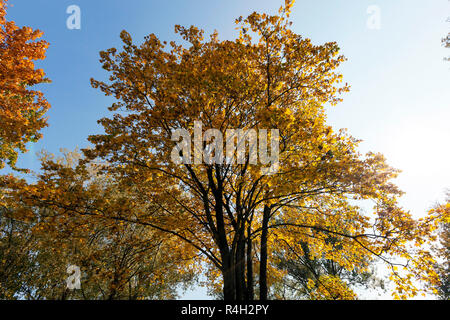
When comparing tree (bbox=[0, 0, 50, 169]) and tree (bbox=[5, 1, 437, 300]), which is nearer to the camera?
tree (bbox=[5, 1, 437, 300])

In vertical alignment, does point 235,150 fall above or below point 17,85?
below

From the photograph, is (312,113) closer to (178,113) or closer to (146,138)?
(178,113)

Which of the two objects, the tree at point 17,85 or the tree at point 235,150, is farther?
the tree at point 17,85

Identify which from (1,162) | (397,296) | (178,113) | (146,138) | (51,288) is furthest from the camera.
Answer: (51,288)

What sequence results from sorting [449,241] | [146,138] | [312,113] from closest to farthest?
[146,138] → [312,113] → [449,241]

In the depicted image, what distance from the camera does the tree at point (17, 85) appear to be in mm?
9422

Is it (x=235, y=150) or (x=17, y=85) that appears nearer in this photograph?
(x=235, y=150)

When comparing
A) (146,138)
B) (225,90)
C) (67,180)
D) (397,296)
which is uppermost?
(225,90)

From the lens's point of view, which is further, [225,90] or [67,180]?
[225,90]

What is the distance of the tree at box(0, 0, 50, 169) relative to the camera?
9.42 m

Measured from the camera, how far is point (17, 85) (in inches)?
410

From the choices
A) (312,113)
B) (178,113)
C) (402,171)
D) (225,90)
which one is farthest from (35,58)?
(402,171)

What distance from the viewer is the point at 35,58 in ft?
32.7
